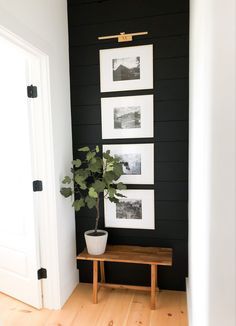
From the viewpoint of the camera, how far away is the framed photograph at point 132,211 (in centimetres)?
252

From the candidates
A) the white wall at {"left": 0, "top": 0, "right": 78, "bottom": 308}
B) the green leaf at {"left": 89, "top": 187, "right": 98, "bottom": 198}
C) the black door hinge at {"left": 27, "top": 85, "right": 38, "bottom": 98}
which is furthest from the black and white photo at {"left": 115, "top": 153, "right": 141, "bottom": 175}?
the black door hinge at {"left": 27, "top": 85, "right": 38, "bottom": 98}

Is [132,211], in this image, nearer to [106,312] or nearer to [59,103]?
[106,312]

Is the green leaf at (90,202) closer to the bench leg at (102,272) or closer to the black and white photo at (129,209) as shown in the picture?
the black and white photo at (129,209)

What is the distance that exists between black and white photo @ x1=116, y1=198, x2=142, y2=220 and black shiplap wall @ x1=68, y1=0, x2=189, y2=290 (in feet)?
0.49

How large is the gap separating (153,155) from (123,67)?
2.82 ft

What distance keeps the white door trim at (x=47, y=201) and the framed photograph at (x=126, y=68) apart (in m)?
0.59

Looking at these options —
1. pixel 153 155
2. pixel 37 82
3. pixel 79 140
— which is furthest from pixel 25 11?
pixel 153 155

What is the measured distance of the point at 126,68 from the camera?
2.46m

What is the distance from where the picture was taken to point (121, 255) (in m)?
2.37

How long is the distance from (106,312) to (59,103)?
1.84m

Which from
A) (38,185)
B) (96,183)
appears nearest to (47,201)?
(38,185)

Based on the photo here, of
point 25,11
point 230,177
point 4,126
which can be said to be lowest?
point 230,177

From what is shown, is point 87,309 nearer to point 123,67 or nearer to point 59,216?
point 59,216

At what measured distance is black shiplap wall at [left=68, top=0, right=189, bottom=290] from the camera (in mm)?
2357
